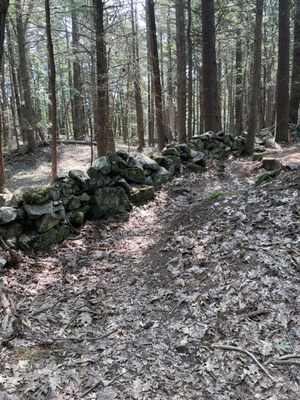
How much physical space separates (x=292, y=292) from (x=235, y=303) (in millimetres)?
640

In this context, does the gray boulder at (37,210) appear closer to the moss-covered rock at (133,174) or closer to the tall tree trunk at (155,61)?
the moss-covered rock at (133,174)

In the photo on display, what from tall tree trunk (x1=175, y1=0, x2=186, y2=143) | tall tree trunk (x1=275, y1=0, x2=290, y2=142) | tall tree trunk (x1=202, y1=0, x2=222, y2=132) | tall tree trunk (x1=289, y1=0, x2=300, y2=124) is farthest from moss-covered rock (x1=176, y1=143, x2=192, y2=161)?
tall tree trunk (x1=289, y1=0, x2=300, y2=124)

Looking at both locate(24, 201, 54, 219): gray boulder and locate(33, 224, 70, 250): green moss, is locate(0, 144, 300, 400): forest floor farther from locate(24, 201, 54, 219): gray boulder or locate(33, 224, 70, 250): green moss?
locate(24, 201, 54, 219): gray boulder

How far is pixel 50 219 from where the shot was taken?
586 centimetres

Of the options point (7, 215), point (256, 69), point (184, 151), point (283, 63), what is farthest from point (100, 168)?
point (283, 63)

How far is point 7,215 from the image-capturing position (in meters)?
5.38

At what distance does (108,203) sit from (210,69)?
A: 7.28 meters

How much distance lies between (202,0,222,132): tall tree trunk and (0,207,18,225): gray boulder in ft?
28.4

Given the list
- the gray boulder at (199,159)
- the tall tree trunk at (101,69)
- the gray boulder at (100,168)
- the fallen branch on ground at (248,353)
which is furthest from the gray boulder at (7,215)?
the gray boulder at (199,159)

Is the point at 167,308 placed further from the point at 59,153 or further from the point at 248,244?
the point at 59,153

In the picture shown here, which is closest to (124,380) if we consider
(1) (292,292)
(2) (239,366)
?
(2) (239,366)

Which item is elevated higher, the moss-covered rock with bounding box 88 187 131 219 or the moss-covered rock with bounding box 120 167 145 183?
the moss-covered rock with bounding box 120 167 145 183

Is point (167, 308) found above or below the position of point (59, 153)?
below

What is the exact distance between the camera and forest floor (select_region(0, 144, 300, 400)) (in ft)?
9.96
